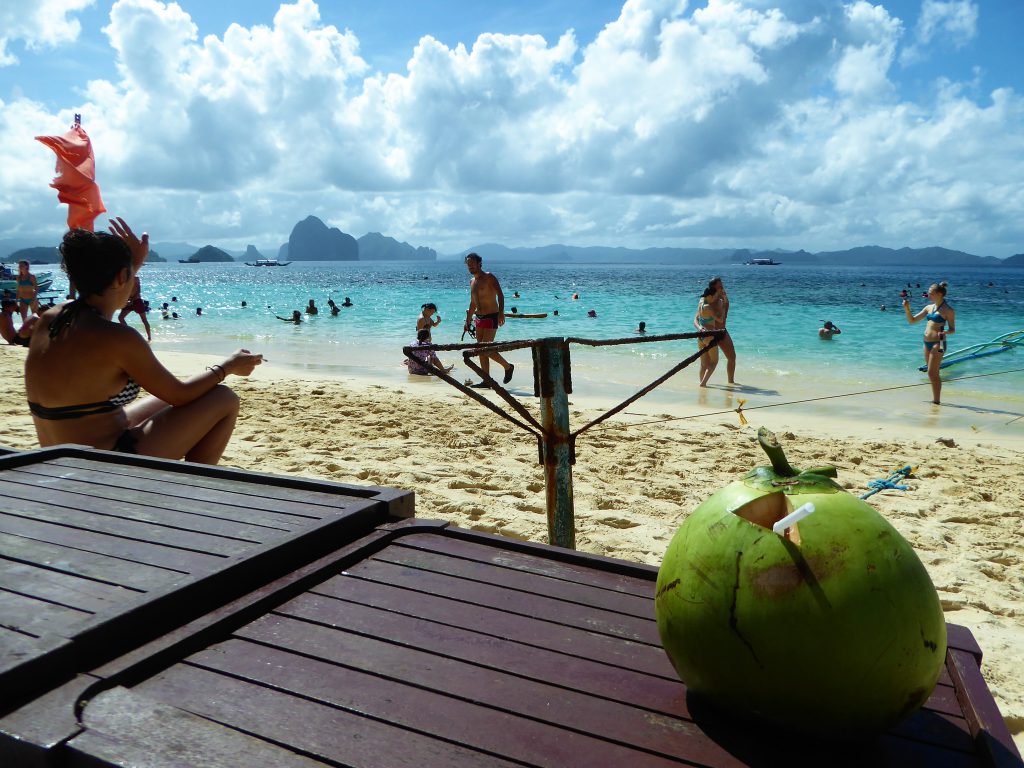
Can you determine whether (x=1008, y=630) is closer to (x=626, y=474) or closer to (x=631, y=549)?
(x=631, y=549)

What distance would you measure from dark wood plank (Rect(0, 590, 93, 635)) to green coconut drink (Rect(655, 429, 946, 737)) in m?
1.26

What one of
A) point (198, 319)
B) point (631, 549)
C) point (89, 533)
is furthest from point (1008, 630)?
point (198, 319)

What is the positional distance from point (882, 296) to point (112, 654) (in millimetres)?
51927

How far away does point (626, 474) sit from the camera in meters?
5.61

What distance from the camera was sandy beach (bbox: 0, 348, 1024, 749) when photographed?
392 centimetres

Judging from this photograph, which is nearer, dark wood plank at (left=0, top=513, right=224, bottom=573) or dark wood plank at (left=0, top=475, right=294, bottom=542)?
dark wood plank at (left=0, top=513, right=224, bottom=573)

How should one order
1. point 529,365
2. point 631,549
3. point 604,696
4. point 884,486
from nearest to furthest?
1. point 604,696
2. point 631,549
3. point 884,486
4. point 529,365

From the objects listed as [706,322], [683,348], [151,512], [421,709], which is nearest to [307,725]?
[421,709]

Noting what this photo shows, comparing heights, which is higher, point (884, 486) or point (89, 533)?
point (89, 533)

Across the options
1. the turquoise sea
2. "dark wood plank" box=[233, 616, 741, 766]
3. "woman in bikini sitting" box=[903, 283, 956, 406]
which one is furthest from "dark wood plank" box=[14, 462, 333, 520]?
"woman in bikini sitting" box=[903, 283, 956, 406]

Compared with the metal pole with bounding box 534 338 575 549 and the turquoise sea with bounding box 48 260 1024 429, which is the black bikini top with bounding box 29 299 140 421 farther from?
the turquoise sea with bounding box 48 260 1024 429

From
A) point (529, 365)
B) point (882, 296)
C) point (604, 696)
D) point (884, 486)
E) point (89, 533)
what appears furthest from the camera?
point (882, 296)

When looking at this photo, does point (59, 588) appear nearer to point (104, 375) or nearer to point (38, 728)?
point (38, 728)

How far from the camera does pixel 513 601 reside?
5.84 ft
